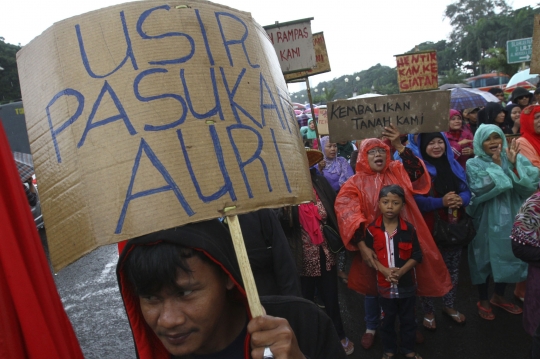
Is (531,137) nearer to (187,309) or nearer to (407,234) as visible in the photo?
(407,234)

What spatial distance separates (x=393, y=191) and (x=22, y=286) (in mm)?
2693

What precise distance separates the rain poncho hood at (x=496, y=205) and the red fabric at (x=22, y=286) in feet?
11.7

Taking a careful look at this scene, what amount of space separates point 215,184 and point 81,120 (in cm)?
35

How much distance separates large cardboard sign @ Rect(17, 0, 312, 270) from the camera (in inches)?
37.6

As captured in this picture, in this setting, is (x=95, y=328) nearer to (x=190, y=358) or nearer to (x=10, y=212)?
(x=190, y=358)

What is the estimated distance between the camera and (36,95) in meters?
1.04

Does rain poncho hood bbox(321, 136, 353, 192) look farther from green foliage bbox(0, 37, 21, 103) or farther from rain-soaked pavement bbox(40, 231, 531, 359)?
green foliage bbox(0, 37, 21, 103)

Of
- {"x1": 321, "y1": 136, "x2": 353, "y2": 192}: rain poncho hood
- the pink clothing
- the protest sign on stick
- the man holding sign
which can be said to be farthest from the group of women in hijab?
the protest sign on stick

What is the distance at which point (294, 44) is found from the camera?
3.97 meters

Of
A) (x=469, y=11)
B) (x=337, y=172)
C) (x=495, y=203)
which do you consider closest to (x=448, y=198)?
(x=495, y=203)

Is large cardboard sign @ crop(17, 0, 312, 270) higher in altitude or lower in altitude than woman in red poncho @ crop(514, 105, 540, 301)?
higher

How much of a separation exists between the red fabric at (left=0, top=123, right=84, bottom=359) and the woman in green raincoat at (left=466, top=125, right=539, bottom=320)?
3580 millimetres

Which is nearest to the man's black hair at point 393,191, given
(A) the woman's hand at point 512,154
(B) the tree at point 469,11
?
(A) the woman's hand at point 512,154

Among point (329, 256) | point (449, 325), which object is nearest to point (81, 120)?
point (329, 256)
